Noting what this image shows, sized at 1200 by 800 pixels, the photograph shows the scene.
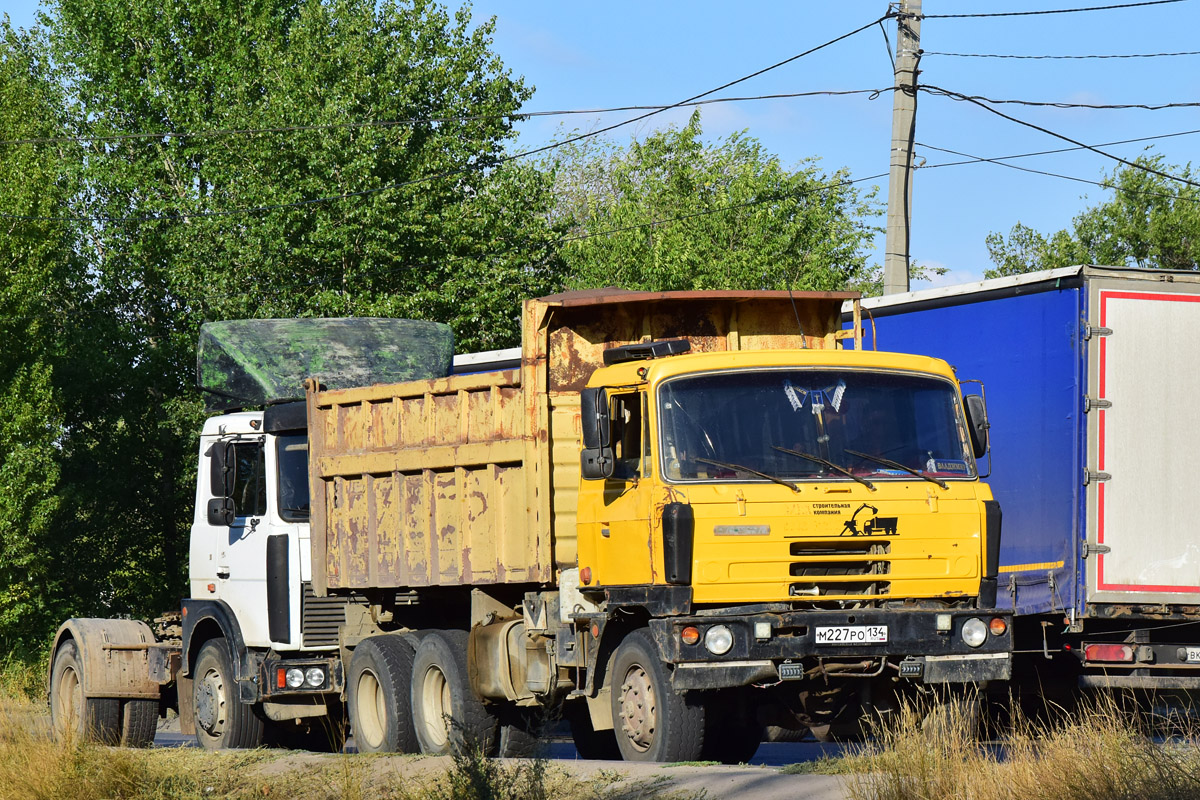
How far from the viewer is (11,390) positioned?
25422 millimetres

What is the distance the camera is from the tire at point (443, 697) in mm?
11961

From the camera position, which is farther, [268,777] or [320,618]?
[320,618]

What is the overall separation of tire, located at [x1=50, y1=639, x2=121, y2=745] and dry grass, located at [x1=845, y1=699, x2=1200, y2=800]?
25.9ft

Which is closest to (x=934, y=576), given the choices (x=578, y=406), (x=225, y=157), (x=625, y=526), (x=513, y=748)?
(x=625, y=526)

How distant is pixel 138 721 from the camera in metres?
14.9

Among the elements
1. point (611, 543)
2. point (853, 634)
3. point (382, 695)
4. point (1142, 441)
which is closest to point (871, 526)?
point (853, 634)

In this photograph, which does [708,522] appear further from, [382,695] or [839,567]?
[382,695]

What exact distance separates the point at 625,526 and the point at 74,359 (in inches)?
889

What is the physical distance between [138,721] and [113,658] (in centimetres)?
64

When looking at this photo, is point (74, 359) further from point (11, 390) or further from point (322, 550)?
point (322, 550)

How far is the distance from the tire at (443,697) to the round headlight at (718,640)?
106 inches

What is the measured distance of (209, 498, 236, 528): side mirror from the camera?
13.7 m

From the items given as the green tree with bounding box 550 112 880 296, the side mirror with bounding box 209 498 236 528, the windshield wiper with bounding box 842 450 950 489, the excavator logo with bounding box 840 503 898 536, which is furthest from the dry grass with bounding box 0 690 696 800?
the green tree with bounding box 550 112 880 296

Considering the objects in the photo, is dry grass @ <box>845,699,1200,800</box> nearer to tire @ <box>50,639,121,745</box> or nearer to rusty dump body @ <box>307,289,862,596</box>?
rusty dump body @ <box>307,289,862,596</box>
